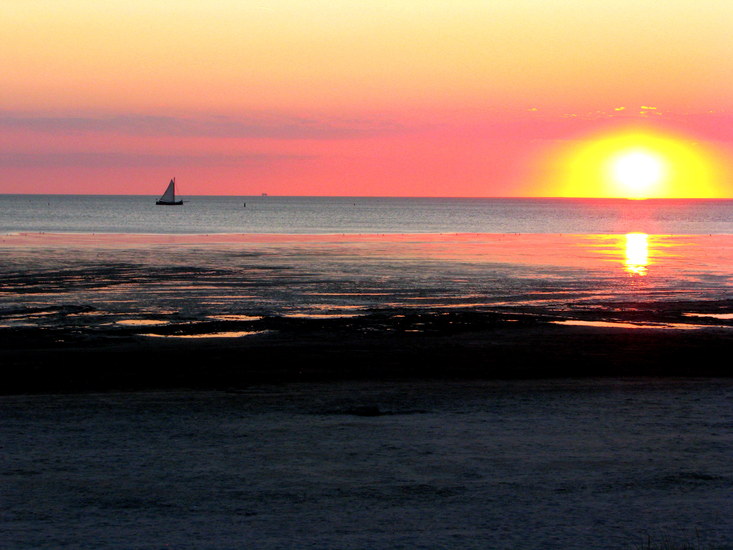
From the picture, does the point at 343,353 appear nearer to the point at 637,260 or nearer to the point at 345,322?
the point at 345,322

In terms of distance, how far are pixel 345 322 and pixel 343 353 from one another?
196 inches

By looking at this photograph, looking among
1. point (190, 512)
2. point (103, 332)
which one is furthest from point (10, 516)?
point (103, 332)

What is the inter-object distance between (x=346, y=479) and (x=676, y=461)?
369cm

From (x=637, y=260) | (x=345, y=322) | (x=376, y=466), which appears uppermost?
(x=637, y=260)

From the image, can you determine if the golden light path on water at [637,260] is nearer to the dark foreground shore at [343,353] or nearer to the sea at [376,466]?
the dark foreground shore at [343,353]

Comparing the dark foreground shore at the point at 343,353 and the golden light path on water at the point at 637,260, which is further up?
the golden light path on water at the point at 637,260

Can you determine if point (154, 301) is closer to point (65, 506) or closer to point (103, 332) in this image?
point (103, 332)

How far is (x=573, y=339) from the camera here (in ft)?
66.8

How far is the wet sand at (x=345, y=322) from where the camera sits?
1645 centimetres

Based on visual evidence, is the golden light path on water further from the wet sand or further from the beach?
the beach

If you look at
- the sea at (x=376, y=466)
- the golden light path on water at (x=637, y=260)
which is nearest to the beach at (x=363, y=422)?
the sea at (x=376, y=466)

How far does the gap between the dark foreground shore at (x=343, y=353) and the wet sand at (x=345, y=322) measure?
48 millimetres

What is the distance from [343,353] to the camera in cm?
1831

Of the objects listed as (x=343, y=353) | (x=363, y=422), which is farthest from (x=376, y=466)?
(x=343, y=353)
